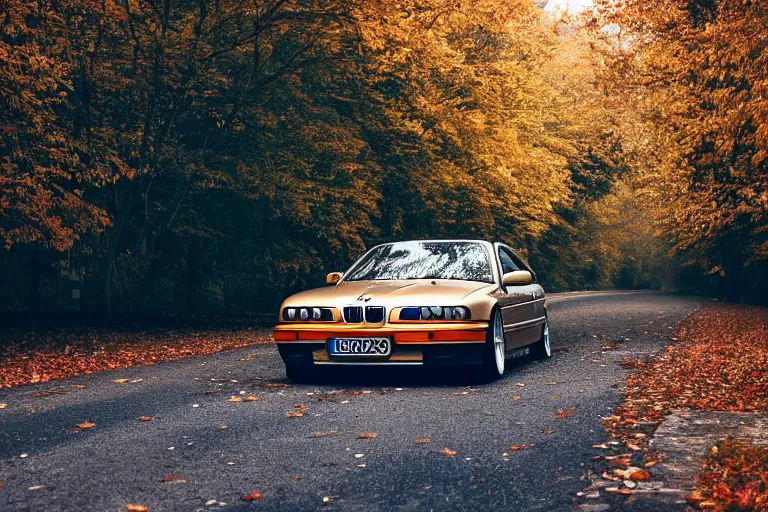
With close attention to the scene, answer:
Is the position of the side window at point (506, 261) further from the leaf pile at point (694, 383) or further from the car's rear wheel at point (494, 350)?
the leaf pile at point (694, 383)

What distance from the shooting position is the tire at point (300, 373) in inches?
410

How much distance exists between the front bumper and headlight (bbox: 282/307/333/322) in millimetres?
103

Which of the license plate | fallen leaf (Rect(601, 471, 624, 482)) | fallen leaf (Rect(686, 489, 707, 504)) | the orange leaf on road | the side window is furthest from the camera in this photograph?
the side window

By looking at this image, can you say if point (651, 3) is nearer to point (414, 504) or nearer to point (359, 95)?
point (359, 95)

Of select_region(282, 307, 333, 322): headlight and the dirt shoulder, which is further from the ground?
select_region(282, 307, 333, 322): headlight

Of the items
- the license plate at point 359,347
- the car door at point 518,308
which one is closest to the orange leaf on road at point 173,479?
the license plate at point 359,347

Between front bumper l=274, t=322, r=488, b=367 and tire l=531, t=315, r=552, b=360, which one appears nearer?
front bumper l=274, t=322, r=488, b=367

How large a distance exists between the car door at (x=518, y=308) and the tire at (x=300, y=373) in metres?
2.13

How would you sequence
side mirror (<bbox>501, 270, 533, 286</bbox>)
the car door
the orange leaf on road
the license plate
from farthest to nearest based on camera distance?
1. the car door
2. side mirror (<bbox>501, 270, 533, 286</bbox>)
3. the license plate
4. the orange leaf on road

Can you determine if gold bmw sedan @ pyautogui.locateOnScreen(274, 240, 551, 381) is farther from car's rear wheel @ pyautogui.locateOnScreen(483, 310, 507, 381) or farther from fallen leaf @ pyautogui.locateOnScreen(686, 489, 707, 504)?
fallen leaf @ pyautogui.locateOnScreen(686, 489, 707, 504)

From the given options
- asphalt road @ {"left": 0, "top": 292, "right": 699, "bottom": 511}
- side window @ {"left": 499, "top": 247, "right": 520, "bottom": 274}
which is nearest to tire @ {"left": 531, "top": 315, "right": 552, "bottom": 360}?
side window @ {"left": 499, "top": 247, "right": 520, "bottom": 274}

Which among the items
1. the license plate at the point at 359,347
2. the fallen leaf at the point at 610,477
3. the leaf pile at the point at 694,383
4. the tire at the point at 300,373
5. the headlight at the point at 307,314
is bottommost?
the leaf pile at the point at 694,383

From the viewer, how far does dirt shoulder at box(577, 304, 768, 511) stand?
5355mm

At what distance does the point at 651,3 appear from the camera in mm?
23172
